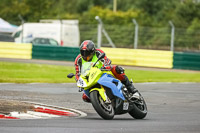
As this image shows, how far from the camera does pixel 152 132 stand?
8.11m

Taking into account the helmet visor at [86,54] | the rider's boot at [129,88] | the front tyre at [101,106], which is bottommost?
the front tyre at [101,106]

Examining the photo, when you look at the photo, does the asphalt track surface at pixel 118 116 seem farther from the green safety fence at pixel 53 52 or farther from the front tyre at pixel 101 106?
the green safety fence at pixel 53 52

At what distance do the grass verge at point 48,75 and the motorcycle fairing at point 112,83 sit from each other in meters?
9.22

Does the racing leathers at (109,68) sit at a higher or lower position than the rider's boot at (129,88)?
higher

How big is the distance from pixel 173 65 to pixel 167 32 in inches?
164

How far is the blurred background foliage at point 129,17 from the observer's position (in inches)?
1268

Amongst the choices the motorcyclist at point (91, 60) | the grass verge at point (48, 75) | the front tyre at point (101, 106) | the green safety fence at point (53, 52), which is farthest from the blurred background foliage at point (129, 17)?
the front tyre at point (101, 106)

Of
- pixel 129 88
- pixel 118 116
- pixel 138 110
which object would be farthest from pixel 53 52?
pixel 138 110

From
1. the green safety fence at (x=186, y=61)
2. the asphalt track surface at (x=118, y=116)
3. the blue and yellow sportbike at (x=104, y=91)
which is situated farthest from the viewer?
the green safety fence at (x=186, y=61)

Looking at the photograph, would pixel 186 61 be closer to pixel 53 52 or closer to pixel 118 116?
pixel 53 52

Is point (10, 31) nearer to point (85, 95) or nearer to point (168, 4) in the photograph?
point (85, 95)

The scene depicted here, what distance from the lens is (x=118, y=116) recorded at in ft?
36.3

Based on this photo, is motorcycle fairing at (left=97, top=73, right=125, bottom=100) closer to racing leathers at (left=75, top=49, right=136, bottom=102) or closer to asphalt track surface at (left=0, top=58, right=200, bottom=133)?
racing leathers at (left=75, top=49, right=136, bottom=102)

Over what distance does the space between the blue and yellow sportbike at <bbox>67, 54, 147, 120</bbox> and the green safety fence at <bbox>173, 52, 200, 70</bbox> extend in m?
18.3
